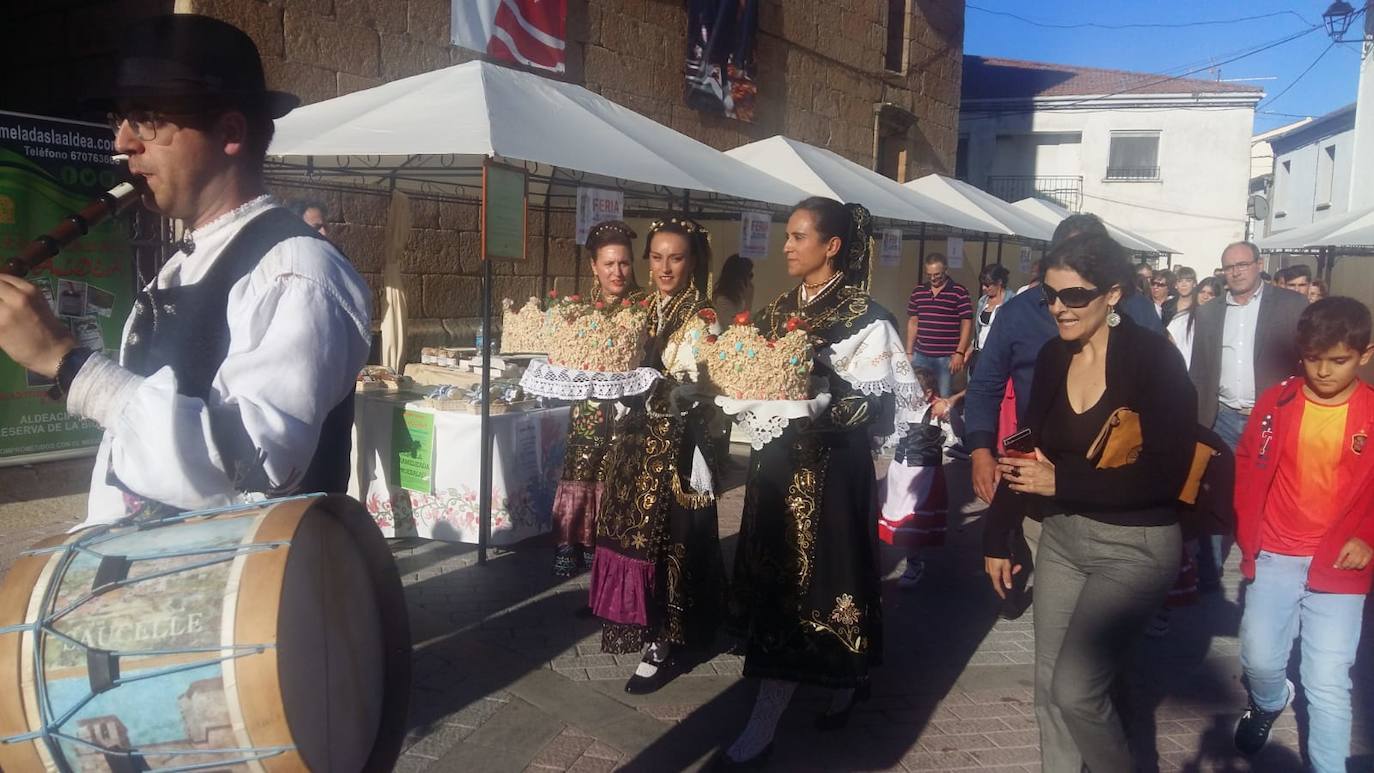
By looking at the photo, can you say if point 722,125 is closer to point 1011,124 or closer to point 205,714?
point 205,714

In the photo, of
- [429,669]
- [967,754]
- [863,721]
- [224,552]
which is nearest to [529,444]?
[429,669]

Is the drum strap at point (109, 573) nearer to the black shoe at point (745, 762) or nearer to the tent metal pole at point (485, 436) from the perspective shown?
the black shoe at point (745, 762)

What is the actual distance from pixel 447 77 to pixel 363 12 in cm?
288

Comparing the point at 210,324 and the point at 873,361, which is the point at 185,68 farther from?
the point at 873,361

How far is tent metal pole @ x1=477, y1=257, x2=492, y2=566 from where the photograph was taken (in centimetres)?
525

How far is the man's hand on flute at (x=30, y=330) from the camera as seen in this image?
148 cm

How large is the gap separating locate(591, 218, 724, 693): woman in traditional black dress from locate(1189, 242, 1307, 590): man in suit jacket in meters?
3.17

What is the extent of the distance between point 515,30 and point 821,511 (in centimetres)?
765

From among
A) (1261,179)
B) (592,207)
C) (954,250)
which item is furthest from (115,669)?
(1261,179)

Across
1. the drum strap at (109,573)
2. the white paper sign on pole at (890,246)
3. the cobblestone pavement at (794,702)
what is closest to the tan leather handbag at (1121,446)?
the cobblestone pavement at (794,702)

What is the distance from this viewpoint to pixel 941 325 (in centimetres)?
1001

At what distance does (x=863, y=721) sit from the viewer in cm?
391

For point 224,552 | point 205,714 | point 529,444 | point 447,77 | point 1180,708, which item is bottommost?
point 1180,708

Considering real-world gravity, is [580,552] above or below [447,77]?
below
